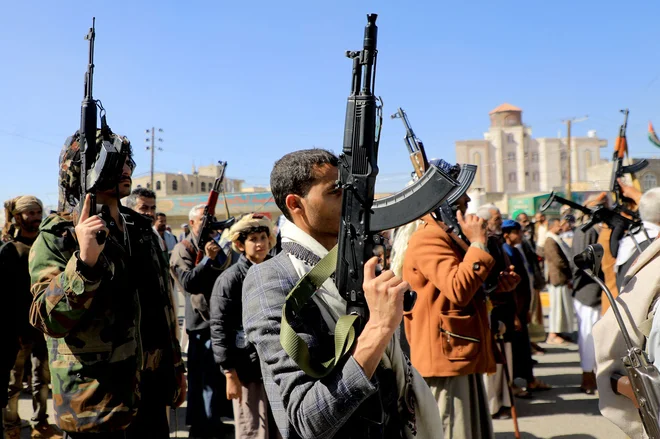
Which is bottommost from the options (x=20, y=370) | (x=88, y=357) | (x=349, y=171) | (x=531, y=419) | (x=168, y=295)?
(x=531, y=419)

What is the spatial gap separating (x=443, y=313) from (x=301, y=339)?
A: 2.47 metres

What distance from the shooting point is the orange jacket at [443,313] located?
3.94 metres

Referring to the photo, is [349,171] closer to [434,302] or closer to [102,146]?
[102,146]

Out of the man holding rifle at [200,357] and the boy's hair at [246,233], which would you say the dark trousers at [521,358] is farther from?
the boy's hair at [246,233]

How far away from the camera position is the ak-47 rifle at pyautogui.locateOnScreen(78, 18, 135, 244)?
8.99ft

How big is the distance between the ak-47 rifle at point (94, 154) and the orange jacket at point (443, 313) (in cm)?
210

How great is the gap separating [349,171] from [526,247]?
6.59 meters

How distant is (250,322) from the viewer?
203 cm

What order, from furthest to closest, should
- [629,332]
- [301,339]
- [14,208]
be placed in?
1. [14,208]
2. [629,332]
3. [301,339]

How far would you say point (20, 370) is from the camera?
5.28 metres

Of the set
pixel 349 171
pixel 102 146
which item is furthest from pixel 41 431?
pixel 349 171

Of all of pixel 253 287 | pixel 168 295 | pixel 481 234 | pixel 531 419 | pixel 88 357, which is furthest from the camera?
pixel 531 419

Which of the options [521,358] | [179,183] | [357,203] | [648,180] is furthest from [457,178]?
[179,183]

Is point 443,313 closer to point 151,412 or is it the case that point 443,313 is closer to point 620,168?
point 151,412
